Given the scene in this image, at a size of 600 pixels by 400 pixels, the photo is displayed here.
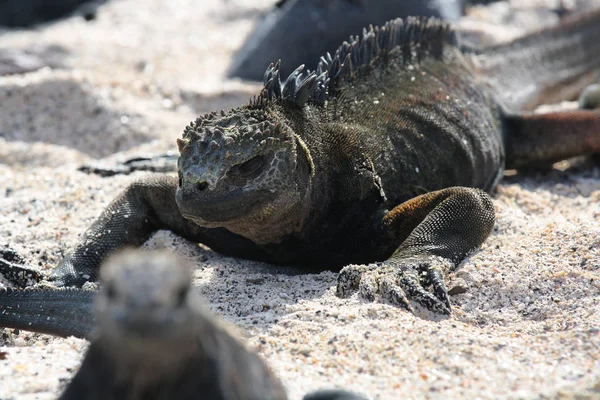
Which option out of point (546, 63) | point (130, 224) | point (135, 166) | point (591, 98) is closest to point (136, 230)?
point (130, 224)

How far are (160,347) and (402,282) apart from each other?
1714 mm

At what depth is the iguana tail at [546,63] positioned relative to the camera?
6.01m

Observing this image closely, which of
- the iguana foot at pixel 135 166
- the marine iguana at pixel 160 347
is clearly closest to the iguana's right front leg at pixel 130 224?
the iguana foot at pixel 135 166

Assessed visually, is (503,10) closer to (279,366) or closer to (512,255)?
(512,255)

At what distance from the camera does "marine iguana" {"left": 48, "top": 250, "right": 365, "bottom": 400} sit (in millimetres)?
1609

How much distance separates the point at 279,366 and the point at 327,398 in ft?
1.63

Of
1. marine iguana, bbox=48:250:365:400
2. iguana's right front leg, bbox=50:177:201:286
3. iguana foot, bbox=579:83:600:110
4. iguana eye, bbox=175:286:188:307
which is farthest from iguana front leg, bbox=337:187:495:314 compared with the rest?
iguana foot, bbox=579:83:600:110

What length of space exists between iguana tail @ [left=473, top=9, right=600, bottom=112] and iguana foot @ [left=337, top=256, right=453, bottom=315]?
9.03 feet

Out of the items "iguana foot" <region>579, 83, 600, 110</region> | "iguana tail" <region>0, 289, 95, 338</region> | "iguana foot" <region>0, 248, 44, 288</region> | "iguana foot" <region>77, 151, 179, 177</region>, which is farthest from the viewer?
"iguana foot" <region>579, 83, 600, 110</region>

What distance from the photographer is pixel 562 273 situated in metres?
3.40

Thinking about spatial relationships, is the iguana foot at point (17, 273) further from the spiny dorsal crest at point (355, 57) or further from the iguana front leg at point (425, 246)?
the iguana front leg at point (425, 246)

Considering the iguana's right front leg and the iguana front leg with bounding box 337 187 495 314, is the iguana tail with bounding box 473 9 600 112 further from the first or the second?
the iguana's right front leg

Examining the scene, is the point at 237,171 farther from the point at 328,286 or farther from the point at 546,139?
the point at 546,139

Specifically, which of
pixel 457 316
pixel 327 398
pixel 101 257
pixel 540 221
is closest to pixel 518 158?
pixel 540 221
